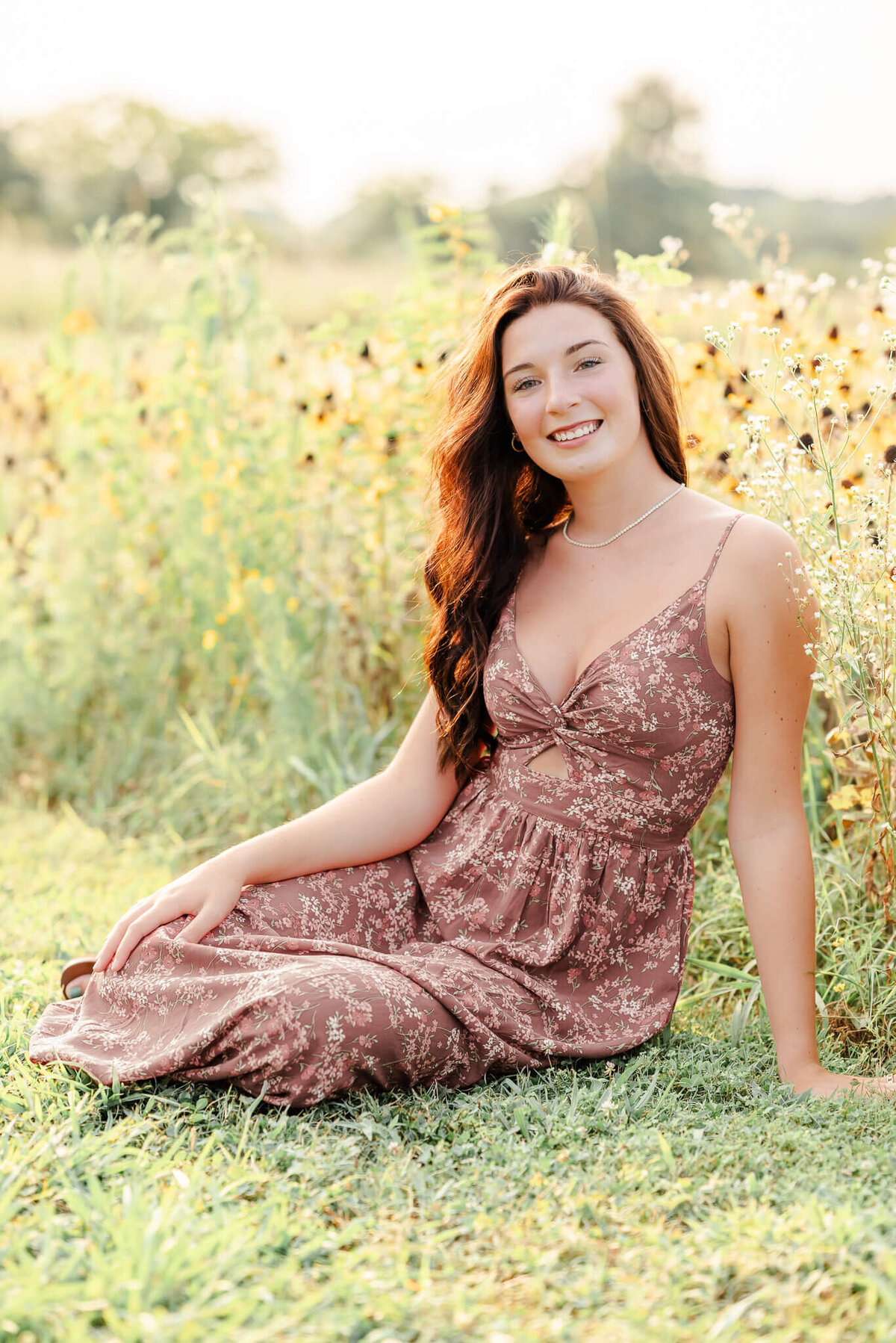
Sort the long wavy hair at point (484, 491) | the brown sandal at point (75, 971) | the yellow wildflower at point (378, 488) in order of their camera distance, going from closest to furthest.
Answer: the long wavy hair at point (484, 491) < the brown sandal at point (75, 971) < the yellow wildflower at point (378, 488)

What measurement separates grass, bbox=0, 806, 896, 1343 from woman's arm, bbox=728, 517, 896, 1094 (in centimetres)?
13

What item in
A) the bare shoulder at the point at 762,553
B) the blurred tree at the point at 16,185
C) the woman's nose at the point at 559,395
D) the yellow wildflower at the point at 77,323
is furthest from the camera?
the blurred tree at the point at 16,185

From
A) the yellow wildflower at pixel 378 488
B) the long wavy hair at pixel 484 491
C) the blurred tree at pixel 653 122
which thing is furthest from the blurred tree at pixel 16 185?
the long wavy hair at pixel 484 491

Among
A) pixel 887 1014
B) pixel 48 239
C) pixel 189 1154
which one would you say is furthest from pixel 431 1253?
pixel 48 239

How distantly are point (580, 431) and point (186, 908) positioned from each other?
3.41ft

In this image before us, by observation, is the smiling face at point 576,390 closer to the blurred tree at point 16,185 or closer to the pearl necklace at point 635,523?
the pearl necklace at point 635,523

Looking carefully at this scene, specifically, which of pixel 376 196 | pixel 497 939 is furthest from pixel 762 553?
pixel 376 196

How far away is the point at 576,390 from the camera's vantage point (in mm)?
2047

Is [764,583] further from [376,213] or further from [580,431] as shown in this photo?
[376,213]

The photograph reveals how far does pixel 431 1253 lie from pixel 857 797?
3.93 feet

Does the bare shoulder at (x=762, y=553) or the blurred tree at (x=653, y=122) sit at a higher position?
the blurred tree at (x=653, y=122)

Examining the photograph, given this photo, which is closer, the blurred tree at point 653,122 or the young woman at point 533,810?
the young woman at point 533,810

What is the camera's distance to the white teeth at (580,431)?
206 cm

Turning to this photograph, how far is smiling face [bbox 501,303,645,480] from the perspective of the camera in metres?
2.05
